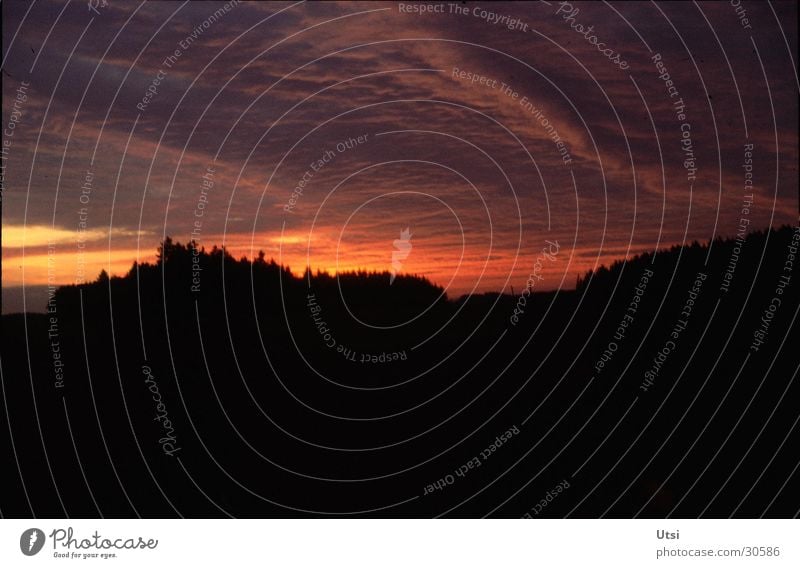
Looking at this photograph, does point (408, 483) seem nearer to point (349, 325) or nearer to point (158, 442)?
point (349, 325)

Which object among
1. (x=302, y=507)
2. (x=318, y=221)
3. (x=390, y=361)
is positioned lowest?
(x=302, y=507)

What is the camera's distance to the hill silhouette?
359 inches

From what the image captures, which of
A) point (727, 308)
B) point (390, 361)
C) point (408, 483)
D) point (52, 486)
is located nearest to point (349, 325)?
point (390, 361)

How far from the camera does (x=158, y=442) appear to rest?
30.3 feet

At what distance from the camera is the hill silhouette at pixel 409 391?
29.9 ft

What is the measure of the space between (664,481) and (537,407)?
136 cm

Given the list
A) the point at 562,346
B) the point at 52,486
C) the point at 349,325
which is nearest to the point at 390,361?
the point at 349,325

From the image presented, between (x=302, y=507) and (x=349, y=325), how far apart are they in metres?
1.77

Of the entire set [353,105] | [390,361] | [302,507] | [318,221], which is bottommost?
[302,507]

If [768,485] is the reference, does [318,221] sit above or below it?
above

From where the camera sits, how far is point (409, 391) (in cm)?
958

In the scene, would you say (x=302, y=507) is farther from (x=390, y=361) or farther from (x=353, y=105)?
(x=353, y=105)

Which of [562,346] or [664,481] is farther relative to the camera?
[562,346]

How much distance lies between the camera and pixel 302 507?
29.7 feet
